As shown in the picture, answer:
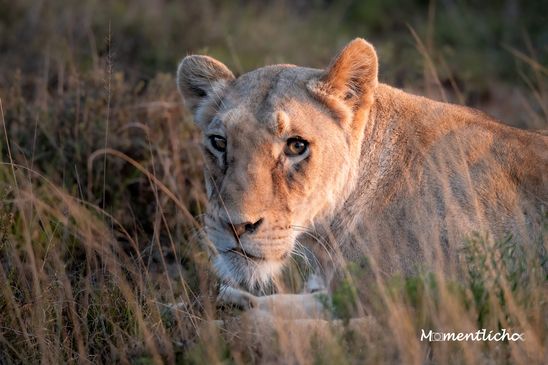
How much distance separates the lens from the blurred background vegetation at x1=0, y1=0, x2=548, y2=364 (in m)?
4.52

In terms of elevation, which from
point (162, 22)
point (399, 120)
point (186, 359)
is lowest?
point (186, 359)

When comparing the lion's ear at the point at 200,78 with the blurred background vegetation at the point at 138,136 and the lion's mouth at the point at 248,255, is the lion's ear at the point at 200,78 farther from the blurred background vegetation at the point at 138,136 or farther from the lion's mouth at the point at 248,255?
the lion's mouth at the point at 248,255

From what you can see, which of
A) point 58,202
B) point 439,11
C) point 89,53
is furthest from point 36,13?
point 439,11

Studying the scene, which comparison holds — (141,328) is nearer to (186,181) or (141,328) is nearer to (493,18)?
(186,181)

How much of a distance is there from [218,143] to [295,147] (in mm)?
466

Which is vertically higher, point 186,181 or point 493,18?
point 493,18

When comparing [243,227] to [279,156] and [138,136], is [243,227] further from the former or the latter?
[138,136]

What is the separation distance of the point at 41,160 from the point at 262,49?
4409 millimetres

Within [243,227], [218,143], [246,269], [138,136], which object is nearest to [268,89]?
[218,143]

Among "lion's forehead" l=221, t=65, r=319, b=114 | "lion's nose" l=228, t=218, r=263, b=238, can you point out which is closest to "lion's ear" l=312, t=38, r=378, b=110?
"lion's forehead" l=221, t=65, r=319, b=114

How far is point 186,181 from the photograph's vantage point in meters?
6.98

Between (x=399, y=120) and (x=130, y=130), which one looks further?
(x=130, y=130)

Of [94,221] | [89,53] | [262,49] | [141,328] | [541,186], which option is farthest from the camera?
[262,49]

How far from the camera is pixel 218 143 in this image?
4824mm
